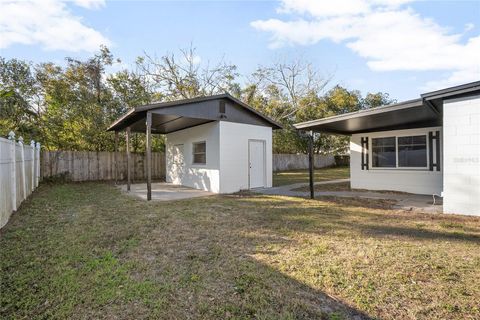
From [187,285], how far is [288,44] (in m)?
25.2

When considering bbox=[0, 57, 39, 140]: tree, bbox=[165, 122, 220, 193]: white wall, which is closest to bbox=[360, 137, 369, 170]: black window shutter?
bbox=[165, 122, 220, 193]: white wall

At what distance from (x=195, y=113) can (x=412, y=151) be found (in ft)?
24.2

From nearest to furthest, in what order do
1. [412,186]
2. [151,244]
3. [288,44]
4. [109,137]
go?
1. [151,244]
2. [412,186]
3. [109,137]
4. [288,44]

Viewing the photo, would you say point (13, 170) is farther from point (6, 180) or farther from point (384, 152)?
point (384, 152)

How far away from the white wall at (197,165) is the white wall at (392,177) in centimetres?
544

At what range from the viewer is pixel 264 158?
10625 millimetres

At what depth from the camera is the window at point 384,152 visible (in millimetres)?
9430

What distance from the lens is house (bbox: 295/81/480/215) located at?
211 inches

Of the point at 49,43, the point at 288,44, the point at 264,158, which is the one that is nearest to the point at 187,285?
the point at 264,158

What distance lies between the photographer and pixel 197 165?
10.6 m

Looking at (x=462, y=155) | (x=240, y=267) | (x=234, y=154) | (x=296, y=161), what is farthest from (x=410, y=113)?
(x=296, y=161)

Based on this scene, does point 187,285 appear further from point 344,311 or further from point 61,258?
point 61,258

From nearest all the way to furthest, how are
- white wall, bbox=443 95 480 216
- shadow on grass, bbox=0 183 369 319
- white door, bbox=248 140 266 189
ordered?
shadow on grass, bbox=0 183 369 319
white wall, bbox=443 95 480 216
white door, bbox=248 140 266 189

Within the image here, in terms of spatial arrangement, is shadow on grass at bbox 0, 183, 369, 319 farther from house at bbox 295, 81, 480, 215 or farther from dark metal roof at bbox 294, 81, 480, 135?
dark metal roof at bbox 294, 81, 480, 135
